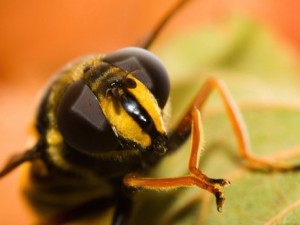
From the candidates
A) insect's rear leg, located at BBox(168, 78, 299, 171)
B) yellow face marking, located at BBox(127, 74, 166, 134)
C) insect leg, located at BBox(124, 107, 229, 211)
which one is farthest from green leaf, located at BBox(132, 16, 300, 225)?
yellow face marking, located at BBox(127, 74, 166, 134)

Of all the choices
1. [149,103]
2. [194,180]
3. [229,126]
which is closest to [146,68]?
[149,103]

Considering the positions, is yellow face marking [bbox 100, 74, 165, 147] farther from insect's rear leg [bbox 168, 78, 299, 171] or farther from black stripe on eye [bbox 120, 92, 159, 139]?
insect's rear leg [bbox 168, 78, 299, 171]

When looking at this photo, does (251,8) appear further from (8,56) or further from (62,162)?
(62,162)

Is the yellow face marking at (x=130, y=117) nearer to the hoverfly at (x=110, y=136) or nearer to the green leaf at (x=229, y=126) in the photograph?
the hoverfly at (x=110, y=136)

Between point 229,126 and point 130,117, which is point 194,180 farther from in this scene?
point 229,126

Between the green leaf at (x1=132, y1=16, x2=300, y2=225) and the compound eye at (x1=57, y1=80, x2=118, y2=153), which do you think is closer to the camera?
the compound eye at (x1=57, y1=80, x2=118, y2=153)

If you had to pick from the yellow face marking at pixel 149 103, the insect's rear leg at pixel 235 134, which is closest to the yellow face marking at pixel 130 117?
the yellow face marking at pixel 149 103
